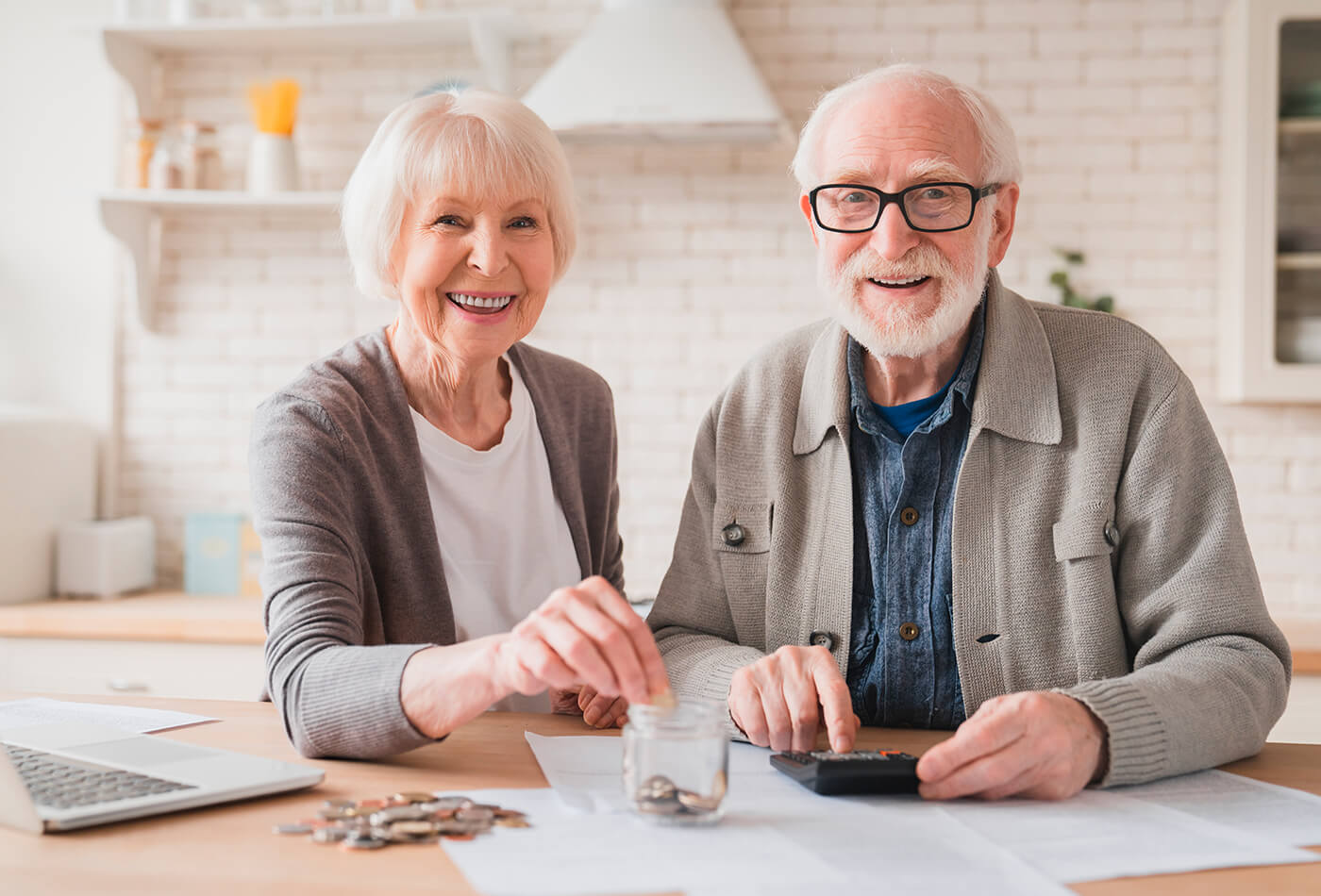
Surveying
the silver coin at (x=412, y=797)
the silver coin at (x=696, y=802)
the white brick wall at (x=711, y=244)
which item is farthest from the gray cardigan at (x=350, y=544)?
the white brick wall at (x=711, y=244)

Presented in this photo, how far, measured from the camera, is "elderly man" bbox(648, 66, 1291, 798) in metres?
1.51

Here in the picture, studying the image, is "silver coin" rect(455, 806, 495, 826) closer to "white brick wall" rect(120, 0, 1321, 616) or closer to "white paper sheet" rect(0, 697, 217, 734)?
"white paper sheet" rect(0, 697, 217, 734)

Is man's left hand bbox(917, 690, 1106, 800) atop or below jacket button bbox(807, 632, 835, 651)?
below

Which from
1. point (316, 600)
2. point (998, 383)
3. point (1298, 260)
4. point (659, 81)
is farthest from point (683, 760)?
point (1298, 260)

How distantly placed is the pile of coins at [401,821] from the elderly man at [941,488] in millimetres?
373

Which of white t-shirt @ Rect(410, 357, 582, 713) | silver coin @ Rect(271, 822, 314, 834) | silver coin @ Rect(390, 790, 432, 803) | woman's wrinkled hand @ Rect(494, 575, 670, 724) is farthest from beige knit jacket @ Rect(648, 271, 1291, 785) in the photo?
silver coin @ Rect(271, 822, 314, 834)

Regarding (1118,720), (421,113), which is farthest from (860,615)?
(421,113)

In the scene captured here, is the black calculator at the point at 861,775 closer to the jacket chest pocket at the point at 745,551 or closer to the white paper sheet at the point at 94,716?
the jacket chest pocket at the point at 745,551

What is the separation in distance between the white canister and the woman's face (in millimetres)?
1998

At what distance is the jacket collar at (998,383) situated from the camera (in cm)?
161

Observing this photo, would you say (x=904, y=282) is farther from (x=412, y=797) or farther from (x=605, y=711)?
(x=412, y=797)

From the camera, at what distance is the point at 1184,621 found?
4.77 feet

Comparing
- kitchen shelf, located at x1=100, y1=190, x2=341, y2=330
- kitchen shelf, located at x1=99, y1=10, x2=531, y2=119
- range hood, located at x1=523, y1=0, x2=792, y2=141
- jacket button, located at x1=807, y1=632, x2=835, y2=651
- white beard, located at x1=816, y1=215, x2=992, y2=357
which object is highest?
kitchen shelf, located at x1=99, y1=10, x2=531, y2=119

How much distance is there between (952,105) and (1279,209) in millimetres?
2008
